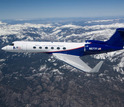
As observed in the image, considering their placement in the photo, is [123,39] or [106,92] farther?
[106,92]

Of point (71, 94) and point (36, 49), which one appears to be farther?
point (71, 94)

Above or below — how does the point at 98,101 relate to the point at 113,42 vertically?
below

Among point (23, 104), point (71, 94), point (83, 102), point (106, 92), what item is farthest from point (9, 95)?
point (106, 92)

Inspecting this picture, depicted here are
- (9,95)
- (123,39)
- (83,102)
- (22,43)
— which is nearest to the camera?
(123,39)

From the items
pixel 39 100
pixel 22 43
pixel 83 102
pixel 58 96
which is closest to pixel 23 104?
pixel 39 100

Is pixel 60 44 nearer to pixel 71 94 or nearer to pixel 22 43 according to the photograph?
pixel 22 43

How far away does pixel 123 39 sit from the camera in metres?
36.4

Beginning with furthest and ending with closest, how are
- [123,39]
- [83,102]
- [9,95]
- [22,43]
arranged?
[9,95]
[83,102]
[22,43]
[123,39]

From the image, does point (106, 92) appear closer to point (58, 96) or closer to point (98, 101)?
point (98, 101)

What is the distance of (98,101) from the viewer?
601 ft

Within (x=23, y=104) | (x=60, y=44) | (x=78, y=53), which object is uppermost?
(x=60, y=44)

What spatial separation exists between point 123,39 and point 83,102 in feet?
564

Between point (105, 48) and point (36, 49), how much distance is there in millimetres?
24303

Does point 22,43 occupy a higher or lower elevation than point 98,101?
higher
